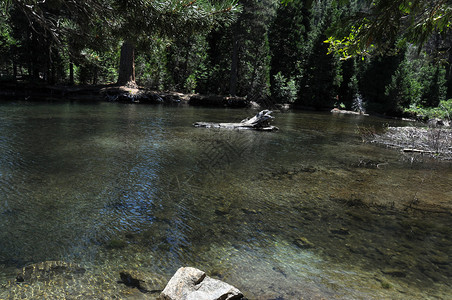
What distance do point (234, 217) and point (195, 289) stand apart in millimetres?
2309

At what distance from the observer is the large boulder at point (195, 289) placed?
3199 mm

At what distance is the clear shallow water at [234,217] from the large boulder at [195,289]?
15.8 inches

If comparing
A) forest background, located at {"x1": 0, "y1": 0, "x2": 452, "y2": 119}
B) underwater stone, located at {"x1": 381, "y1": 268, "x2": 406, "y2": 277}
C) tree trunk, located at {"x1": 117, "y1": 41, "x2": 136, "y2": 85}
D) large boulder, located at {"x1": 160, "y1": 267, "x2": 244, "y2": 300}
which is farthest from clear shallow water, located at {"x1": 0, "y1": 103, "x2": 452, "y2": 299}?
tree trunk, located at {"x1": 117, "y1": 41, "x2": 136, "y2": 85}

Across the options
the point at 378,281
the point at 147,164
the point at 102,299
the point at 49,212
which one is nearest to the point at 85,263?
the point at 102,299

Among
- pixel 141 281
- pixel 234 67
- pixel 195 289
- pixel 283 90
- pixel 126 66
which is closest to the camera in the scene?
pixel 195 289

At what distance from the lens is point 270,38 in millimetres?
39625

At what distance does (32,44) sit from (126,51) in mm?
7967

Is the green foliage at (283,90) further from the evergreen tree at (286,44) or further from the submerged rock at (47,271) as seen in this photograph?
the submerged rock at (47,271)

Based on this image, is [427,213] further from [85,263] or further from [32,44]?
[32,44]

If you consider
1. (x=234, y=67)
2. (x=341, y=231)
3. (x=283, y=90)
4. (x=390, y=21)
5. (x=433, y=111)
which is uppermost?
(x=234, y=67)

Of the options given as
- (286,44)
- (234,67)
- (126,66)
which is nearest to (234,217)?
(126,66)

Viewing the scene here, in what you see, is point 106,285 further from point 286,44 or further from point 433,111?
point 286,44

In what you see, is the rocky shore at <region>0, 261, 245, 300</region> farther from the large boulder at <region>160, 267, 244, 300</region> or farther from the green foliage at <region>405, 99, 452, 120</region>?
the green foliage at <region>405, 99, 452, 120</region>

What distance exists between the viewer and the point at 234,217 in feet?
18.2
